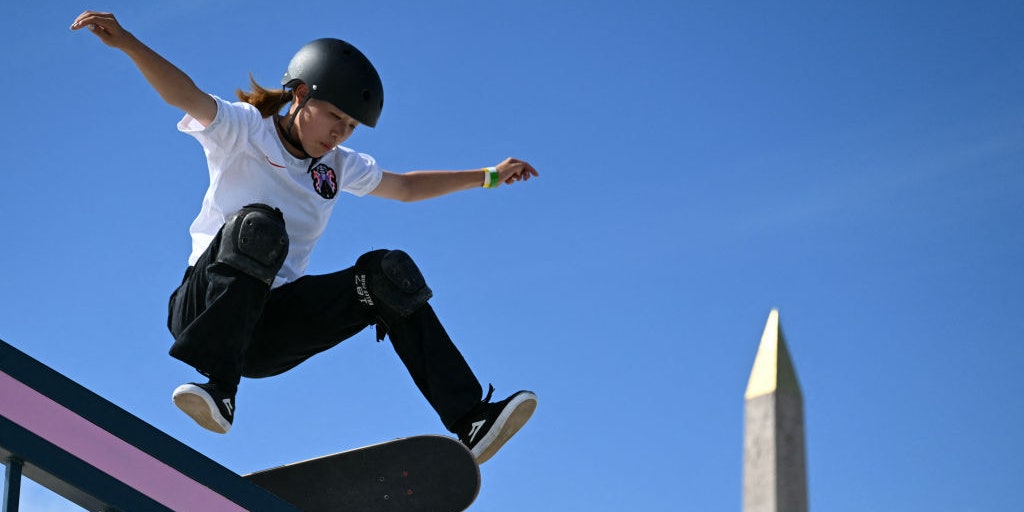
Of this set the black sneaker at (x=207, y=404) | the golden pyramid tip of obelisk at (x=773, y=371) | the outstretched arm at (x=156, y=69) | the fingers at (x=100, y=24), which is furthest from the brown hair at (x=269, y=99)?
the golden pyramid tip of obelisk at (x=773, y=371)

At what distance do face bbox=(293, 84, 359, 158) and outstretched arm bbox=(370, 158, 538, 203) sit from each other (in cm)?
53

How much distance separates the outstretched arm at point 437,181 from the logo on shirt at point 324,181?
0.39m

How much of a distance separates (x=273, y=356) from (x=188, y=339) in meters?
0.53

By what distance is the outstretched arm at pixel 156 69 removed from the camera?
416 cm

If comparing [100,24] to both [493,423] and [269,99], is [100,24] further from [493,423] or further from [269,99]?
[493,423]

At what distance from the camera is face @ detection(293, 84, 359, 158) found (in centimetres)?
478

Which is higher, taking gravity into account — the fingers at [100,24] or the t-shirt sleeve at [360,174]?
the t-shirt sleeve at [360,174]

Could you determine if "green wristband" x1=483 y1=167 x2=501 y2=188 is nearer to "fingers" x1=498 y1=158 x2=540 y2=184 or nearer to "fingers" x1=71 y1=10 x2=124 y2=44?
"fingers" x1=498 y1=158 x2=540 y2=184

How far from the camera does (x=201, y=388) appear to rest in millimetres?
4109

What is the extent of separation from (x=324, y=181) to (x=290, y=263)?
0.33 metres

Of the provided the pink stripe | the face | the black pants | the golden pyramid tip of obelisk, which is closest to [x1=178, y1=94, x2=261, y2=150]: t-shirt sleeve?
the face

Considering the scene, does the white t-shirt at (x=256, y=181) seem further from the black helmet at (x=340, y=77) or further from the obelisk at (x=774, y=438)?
the obelisk at (x=774, y=438)

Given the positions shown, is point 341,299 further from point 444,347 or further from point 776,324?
point 776,324

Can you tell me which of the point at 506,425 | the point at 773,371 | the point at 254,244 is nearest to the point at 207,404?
the point at 254,244
